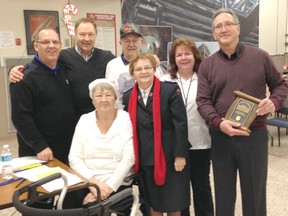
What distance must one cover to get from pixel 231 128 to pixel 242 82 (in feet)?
0.95

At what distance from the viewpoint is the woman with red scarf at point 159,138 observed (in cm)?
206

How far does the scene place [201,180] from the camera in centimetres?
240

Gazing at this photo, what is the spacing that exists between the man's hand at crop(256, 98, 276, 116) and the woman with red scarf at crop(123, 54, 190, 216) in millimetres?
476

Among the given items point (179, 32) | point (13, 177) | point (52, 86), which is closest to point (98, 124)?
point (52, 86)

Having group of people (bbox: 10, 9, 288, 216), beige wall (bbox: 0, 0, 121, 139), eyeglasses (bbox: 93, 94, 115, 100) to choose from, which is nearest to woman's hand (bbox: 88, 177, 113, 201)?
group of people (bbox: 10, 9, 288, 216)

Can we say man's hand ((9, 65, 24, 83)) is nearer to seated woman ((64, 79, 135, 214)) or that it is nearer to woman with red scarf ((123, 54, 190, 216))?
seated woman ((64, 79, 135, 214))

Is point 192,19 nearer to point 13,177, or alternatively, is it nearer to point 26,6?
point 26,6

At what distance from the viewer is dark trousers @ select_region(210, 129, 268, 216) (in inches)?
76.8

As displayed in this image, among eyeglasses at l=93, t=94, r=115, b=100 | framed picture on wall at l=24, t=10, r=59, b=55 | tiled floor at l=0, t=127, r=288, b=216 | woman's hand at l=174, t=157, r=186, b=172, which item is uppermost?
framed picture on wall at l=24, t=10, r=59, b=55

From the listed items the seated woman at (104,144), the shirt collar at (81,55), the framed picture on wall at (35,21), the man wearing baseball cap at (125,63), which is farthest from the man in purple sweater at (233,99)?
the framed picture on wall at (35,21)

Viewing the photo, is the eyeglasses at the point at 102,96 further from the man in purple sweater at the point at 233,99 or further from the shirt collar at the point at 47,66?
A: the man in purple sweater at the point at 233,99

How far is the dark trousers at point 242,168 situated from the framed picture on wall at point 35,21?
3902mm

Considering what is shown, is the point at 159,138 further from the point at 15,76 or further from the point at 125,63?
the point at 15,76

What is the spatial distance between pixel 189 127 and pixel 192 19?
15.4 feet
